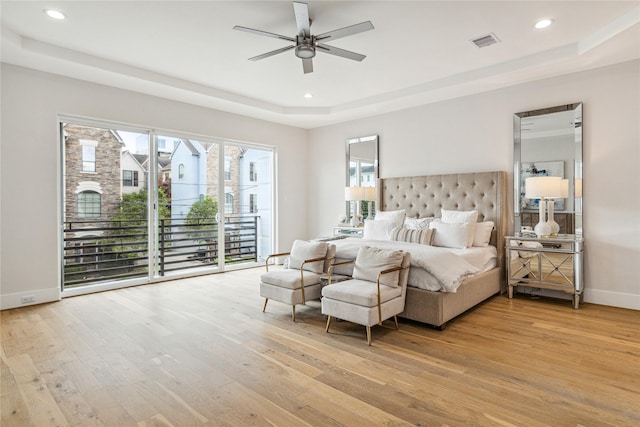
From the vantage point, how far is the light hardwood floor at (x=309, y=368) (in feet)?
6.75

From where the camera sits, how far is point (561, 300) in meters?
4.35

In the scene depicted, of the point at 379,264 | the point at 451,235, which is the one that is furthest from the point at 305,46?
the point at 451,235

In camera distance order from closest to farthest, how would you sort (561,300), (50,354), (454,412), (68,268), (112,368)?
(454,412) < (112,368) < (50,354) < (561,300) < (68,268)

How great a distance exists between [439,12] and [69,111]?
179 inches

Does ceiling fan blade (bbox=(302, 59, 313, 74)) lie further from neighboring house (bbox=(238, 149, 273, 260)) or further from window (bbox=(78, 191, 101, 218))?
window (bbox=(78, 191, 101, 218))

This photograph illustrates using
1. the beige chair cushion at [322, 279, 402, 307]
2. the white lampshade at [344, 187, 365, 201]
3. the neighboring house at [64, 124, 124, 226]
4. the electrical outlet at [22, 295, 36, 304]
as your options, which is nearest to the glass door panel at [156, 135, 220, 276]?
the neighboring house at [64, 124, 124, 226]

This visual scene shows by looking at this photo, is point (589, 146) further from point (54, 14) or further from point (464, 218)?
point (54, 14)

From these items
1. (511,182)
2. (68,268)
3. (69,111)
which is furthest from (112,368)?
(511,182)

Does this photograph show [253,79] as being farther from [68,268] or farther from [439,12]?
[68,268]

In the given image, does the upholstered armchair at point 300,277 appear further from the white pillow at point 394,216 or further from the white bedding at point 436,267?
the white pillow at point 394,216

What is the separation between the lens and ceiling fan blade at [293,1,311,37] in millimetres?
2738

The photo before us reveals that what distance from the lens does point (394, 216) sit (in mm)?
5555

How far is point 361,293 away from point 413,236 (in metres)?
1.76

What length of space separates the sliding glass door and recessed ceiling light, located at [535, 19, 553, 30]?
15.6 ft
